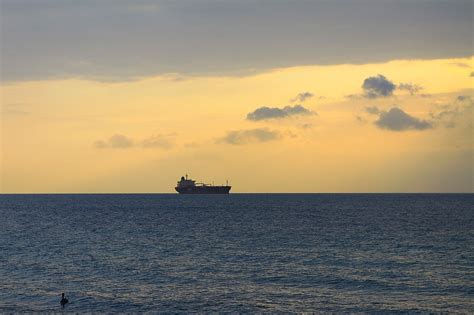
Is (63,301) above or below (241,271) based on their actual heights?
below

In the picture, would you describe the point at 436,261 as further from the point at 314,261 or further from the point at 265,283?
the point at 265,283

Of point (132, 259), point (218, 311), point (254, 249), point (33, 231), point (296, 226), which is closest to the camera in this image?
point (218, 311)

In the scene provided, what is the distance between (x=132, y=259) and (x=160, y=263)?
258 inches

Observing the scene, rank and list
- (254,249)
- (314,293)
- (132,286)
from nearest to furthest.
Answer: (314,293)
(132,286)
(254,249)

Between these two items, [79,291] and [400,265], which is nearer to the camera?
[79,291]

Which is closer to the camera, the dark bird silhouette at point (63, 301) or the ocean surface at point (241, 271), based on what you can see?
the dark bird silhouette at point (63, 301)

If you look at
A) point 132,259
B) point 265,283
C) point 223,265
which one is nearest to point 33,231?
point 132,259

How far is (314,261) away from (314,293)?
69.9 ft

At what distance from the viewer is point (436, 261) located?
3305 inches

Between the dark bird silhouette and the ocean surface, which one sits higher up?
the ocean surface

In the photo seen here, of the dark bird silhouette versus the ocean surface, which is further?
the ocean surface

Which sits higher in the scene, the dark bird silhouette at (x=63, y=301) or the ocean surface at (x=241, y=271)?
the ocean surface at (x=241, y=271)

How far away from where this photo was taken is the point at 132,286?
6775 cm

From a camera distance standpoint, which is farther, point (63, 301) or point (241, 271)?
point (241, 271)
